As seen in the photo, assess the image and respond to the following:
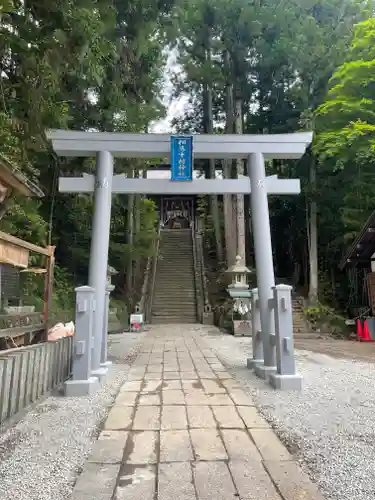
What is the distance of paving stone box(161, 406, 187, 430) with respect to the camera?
311cm

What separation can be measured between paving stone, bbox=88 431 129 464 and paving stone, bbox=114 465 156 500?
17 cm

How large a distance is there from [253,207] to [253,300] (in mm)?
1461

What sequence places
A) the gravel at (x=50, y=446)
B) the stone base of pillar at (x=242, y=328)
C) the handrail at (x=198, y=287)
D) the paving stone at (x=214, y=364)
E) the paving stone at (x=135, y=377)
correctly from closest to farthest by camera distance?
the gravel at (x=50, y=446), the paving stone at (x=135, y=377), the paving stone at (x=214, y=364), the stone base of pillar at (x=242, y=328), the handrail at (x=198, y=287)

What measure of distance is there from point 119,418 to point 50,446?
752 millimetres

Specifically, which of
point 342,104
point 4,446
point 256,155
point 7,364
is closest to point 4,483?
point 4,446

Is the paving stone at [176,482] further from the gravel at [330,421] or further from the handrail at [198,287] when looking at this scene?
the handrail at [198,287]

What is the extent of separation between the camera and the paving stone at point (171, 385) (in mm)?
4461

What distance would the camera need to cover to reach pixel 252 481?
2145 mm

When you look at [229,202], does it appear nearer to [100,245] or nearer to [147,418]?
[100,245]

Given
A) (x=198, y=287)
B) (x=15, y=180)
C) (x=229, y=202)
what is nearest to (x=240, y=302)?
(x=198, y=287)

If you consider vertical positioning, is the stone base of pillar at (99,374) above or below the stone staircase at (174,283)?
below

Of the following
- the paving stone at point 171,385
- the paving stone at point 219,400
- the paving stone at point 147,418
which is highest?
the paving stone at point 171,385

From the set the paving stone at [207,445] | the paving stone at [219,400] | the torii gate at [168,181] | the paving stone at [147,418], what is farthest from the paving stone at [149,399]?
the torii gate at [168,181]

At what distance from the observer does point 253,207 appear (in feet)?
18.8
